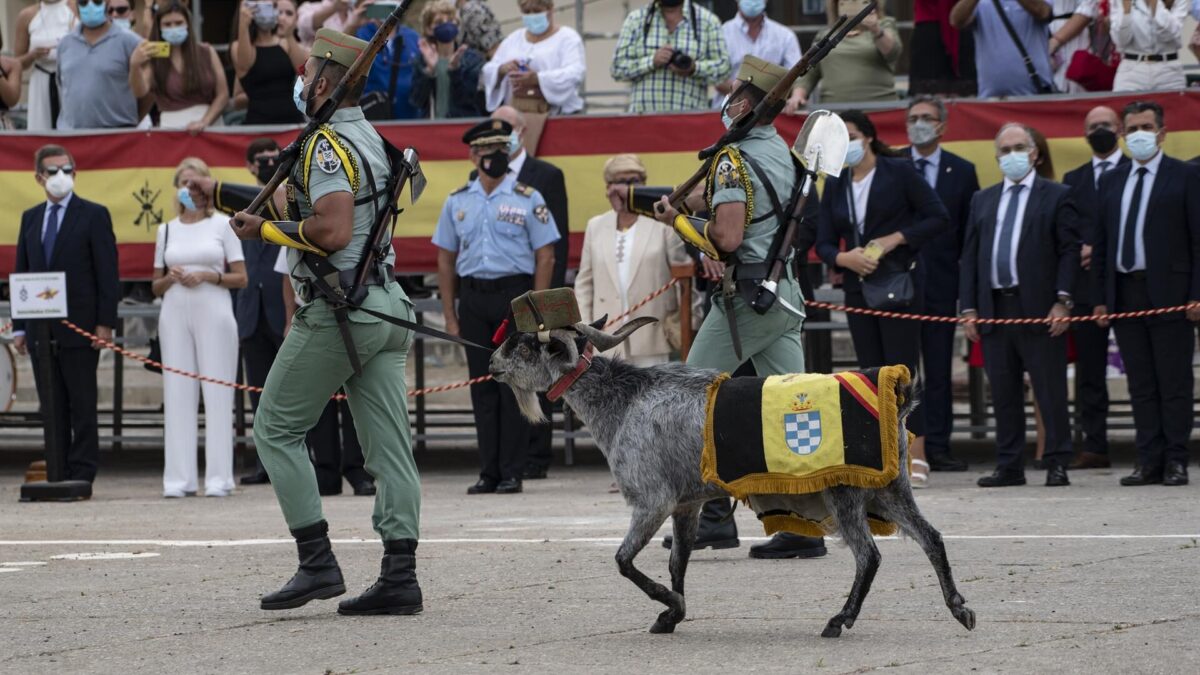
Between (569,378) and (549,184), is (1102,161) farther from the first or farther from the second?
(569,378)

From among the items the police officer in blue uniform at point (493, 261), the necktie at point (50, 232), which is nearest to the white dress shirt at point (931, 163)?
the police officer in blue uniform at point (493, 261)

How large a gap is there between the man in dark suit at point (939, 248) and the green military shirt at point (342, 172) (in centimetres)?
655

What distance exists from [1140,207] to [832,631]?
650 cm

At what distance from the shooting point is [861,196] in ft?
41.0

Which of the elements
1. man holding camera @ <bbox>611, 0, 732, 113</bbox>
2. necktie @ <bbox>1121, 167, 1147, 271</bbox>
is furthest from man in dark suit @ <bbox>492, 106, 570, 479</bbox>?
necktie @ <bbox>1121, 167, 1147, 271</bbox>

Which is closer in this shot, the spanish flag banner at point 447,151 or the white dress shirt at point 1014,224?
the white dress shirt at point 1014,224

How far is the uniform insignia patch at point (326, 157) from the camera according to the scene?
23.8 feet

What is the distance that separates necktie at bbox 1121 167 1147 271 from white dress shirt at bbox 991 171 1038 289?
0.67 meters

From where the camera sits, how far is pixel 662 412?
701 centimetres

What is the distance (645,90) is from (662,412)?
791 cm

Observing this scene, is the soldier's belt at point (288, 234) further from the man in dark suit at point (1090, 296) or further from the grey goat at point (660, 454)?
the man in dark suit at point (1090, 296)

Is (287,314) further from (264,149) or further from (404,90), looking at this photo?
(404,90)

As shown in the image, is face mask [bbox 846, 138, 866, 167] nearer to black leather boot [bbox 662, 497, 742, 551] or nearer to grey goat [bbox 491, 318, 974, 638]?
black leather boot [bbox 662, 497, 742, 551]

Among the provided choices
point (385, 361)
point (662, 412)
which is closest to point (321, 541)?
point (385, 361)
